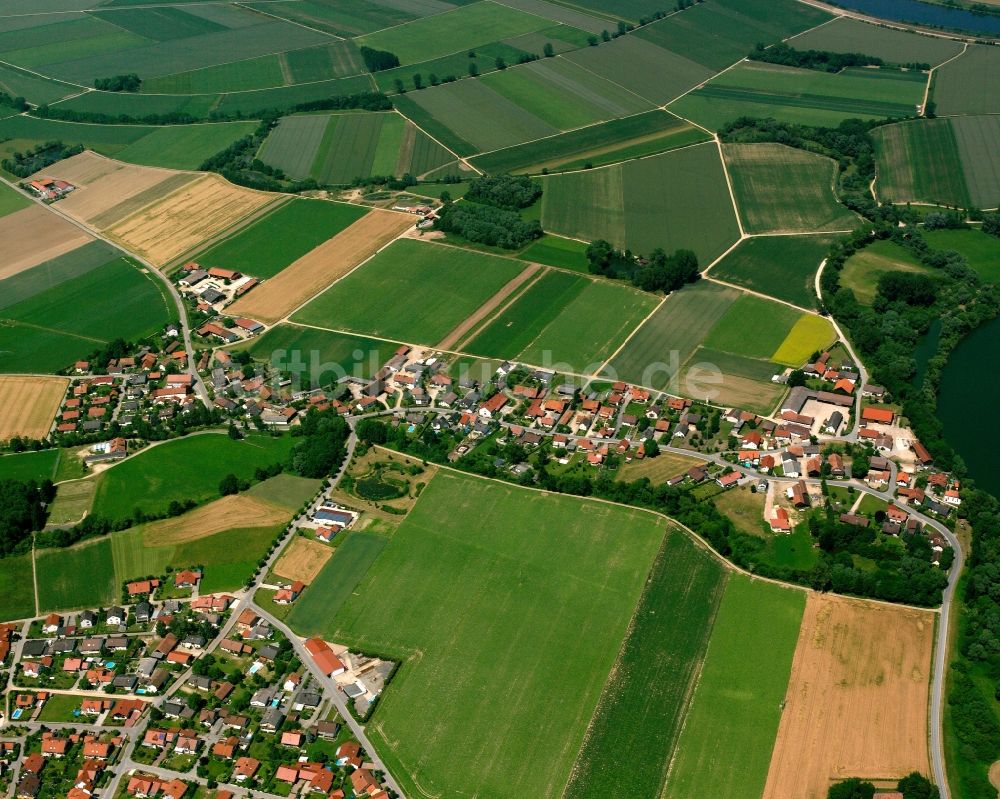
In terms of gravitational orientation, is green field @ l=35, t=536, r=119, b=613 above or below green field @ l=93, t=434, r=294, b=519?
below

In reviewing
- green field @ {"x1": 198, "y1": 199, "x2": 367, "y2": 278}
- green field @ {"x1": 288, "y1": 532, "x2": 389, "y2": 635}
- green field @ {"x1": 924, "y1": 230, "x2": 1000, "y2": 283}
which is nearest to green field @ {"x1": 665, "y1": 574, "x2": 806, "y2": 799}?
green field @ {"x1": 288, "y1": 532, "x2": 389, "y2": 635}

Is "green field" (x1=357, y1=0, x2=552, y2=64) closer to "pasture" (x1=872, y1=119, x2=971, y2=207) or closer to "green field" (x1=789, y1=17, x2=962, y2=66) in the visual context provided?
"green field" (x1=789, y1=17, x2=962, y2=66)

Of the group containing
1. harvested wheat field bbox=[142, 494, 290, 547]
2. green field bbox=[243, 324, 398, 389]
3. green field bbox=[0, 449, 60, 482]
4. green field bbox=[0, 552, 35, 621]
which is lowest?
green field bbox=[0, 552, 35, 621]

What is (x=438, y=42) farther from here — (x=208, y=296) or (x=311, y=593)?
(x=311, y=593)

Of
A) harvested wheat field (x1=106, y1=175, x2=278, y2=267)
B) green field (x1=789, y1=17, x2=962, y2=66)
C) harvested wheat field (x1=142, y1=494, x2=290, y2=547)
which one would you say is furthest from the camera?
green field (x1=789, y1=17, x2=962, y2=66)

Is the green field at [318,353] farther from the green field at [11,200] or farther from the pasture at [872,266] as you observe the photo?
the green field at [11,200]

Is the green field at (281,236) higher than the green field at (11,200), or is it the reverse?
the green field at (281,236)

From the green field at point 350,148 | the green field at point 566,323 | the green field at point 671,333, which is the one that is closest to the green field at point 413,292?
the green field at point 566,323
